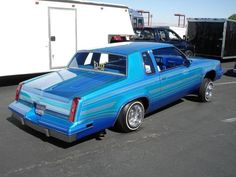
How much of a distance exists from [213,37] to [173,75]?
10346 millimetres

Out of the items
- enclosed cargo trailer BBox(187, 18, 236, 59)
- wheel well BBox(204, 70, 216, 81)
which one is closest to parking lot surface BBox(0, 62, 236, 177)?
wheel well BBox(204, 70, 216, 81)

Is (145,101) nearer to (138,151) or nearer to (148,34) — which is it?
(138,151)

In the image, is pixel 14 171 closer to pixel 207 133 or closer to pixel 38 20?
→ pixel 207 133

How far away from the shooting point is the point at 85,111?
4254 mm

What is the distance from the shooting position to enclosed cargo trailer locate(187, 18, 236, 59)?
1505 cm

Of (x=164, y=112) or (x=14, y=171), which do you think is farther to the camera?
(x=164, y=112)

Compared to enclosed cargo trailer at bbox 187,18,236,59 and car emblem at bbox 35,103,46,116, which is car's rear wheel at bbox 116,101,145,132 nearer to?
car emblem at bbox 35,103,46,116

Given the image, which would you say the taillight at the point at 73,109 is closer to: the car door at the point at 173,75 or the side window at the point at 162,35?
the car door at the point at 173,75

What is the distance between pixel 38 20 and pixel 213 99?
17.9ft

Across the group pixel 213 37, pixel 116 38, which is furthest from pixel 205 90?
pixel 213 37

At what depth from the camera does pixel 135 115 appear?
529 cm

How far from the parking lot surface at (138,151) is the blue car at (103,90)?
12.6 inches

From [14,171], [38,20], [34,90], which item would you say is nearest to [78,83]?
[34,90]

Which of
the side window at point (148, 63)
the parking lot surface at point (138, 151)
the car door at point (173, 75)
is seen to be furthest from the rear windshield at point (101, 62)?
the parking lot surface at point (138, 151)
